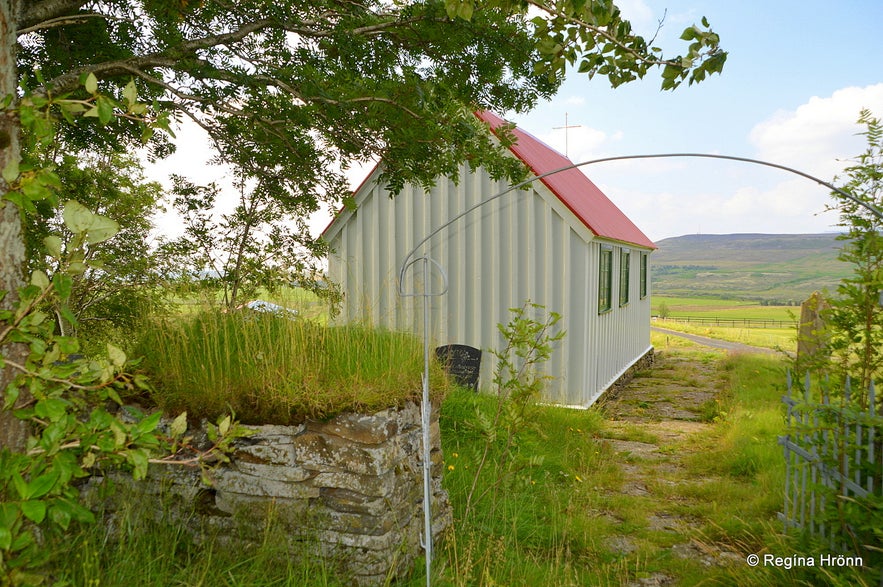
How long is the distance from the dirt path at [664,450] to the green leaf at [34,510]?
3.94m

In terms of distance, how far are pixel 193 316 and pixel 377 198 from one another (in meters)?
6.61

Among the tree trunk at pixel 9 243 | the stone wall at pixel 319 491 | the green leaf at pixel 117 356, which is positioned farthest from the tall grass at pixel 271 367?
the green leaf at pixel 117 356

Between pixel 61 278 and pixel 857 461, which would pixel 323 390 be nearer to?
pixel 61 278

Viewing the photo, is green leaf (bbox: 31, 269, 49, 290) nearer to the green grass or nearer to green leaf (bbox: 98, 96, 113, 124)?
green leaf (bbox: 98, 96, 113, 124)

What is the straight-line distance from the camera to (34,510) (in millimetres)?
1885

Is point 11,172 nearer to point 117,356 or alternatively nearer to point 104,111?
point 104,111

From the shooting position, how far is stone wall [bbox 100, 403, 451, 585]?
380 cm

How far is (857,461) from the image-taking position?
3.77 metres

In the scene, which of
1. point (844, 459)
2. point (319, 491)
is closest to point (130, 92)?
point (319, 491)

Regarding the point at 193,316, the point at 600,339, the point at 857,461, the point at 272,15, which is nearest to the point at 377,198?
the point at 600,339

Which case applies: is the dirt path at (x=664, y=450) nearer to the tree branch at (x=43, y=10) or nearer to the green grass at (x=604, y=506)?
the green grass at (x=604, y=506)

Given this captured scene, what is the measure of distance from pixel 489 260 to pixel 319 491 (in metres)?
6.92

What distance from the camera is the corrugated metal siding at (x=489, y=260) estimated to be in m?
9.88

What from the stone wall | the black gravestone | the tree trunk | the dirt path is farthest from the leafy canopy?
the black gravestone
